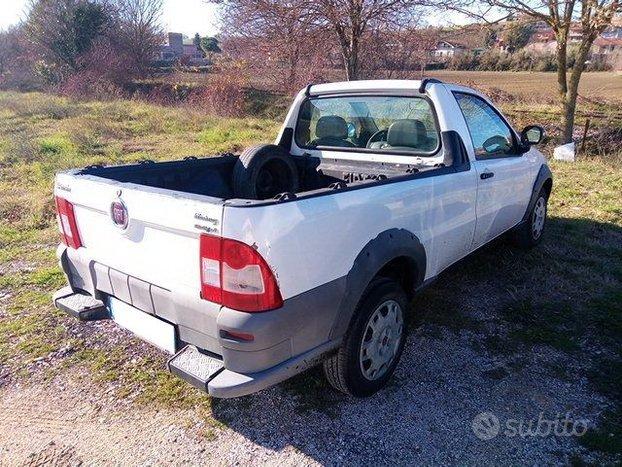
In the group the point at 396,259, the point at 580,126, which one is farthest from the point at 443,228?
the point at 580,126

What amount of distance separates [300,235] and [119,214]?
3.30 feet

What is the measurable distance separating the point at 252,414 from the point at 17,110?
20.6 meters

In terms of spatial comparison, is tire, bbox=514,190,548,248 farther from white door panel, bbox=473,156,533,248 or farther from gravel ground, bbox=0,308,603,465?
gravel ground, bbox=0,308,603,465

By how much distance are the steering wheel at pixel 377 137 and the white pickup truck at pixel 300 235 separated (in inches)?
0.6

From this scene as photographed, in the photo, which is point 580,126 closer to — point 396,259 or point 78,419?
point 396,259

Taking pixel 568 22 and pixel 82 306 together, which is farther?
pixel 568 22

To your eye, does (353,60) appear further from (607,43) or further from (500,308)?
(500,308)

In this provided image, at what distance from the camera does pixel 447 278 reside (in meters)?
4.52

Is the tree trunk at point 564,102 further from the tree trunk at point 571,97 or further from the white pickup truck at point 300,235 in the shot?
the white pickup truck at point 300,235

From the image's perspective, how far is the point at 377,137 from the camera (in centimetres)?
395

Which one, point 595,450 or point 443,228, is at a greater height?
point 443,228

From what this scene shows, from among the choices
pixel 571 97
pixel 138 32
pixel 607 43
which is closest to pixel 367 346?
pixel 571 97

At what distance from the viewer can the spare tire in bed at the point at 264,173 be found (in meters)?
3.73

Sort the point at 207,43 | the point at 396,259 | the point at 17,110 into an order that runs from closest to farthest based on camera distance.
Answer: the point at 396,259 → the point at 17,110 → the point at 207,43
